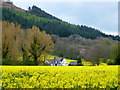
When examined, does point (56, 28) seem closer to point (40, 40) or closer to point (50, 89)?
point (40, 40)

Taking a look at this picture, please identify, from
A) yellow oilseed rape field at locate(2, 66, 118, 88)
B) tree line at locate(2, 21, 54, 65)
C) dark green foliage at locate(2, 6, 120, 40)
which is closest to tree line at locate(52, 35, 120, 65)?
tree line at locate(2, 21, 54, 65)

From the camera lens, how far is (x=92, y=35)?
15262 centimetres

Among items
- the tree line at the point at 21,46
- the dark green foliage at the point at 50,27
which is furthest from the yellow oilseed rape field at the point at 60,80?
the dark green foliage at the point at 50,27

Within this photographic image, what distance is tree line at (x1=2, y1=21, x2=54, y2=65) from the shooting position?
4097cm

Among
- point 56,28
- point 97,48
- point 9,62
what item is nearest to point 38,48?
point 9,62

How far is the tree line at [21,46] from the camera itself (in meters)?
41.0

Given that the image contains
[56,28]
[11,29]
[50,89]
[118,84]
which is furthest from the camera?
[56,28]

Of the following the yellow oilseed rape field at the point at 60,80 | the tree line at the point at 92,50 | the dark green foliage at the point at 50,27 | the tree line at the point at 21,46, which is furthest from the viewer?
the dark green foliage at the point at 50,27

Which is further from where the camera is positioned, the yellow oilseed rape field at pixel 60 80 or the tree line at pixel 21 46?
the tree line at pixel 21 46

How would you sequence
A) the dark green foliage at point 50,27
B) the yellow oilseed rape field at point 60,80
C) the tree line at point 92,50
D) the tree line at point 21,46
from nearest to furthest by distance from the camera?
1. the yellow oilseed rape field at point 60,80
2. the tree line at point 21,46
3. the tree line at point 92,50
4. the dark green foliage at point 50,27

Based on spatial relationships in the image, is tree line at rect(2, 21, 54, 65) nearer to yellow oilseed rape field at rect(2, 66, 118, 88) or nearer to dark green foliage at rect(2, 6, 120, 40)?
yellow oilseed rape field at rect(2, 66, 118, 88)

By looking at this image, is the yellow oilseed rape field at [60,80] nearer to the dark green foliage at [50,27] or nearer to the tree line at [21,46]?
the tree line at [21,46]

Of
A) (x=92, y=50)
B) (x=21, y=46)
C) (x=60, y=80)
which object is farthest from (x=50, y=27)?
(x=60, y=80)

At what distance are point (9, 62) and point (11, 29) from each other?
31.4ft
